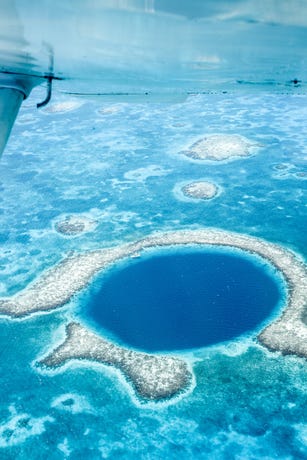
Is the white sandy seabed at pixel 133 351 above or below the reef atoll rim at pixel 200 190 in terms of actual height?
below

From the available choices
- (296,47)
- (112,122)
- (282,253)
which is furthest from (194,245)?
(112,122)

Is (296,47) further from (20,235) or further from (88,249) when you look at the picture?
(20,235)

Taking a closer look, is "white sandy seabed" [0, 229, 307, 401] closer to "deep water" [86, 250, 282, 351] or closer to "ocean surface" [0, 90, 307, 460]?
"ocean surface" [0, 90, 307, 460]

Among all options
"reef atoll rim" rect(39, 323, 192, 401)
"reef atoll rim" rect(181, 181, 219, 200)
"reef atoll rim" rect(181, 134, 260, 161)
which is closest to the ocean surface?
"reef atoll rim" rect(39, 323, 192, 401)

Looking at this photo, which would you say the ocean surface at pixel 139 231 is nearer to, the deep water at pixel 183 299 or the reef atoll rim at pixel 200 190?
the reef atoll rim at pixel 200 190

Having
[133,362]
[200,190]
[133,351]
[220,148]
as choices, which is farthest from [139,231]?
[220,148]

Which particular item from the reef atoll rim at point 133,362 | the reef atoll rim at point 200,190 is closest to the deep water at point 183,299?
the reef atoll rim at point 133,362
